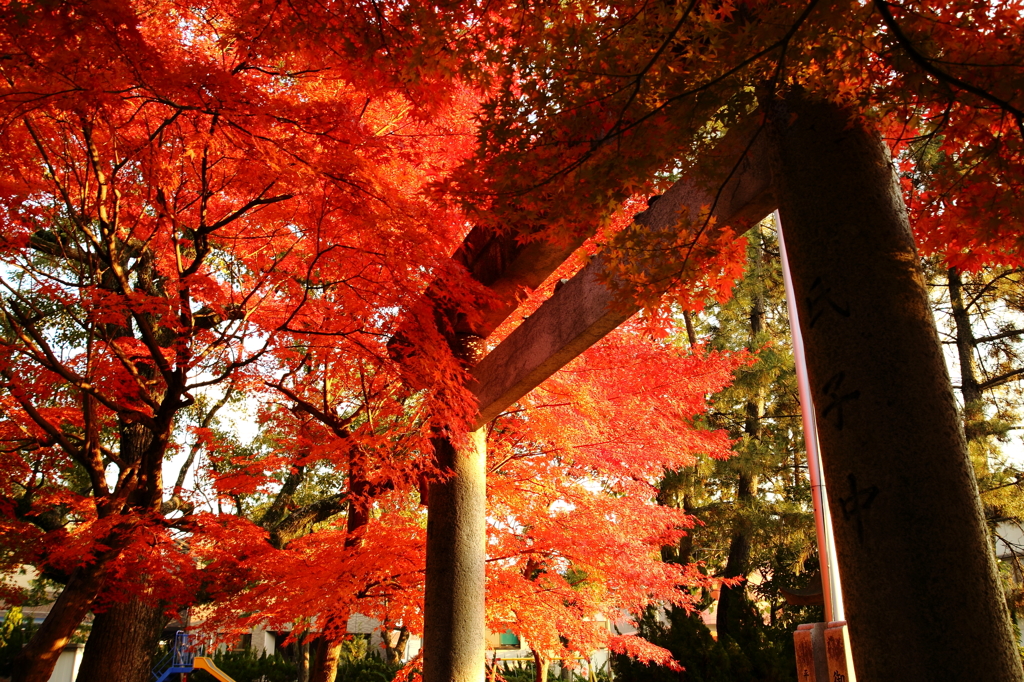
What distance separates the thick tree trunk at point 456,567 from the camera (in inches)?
211

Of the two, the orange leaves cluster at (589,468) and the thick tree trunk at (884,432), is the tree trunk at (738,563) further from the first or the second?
the thick tree trunk at (884,432)

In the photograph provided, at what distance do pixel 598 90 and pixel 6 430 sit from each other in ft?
25.6

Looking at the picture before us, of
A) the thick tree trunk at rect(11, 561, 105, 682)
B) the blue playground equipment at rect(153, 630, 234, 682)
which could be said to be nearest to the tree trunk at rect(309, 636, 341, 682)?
the thick tree trunk at rect(11, 561, 105, 682)

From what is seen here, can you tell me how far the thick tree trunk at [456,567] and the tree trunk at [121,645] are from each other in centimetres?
384

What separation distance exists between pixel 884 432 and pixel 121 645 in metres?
8.01

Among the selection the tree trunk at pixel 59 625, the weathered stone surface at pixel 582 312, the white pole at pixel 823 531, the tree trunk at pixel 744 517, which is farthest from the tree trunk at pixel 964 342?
the tree trunk at pixel 59 625

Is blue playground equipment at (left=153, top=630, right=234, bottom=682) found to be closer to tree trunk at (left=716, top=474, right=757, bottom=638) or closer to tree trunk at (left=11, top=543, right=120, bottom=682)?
tree trunk at (left=11, top=543, right=120, bottom=682)

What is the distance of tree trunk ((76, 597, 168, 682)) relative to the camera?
23.1 ft

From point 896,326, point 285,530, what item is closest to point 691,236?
point 896,326

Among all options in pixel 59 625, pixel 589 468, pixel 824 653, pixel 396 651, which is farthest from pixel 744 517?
pixel 396 651

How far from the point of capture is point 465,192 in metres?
3.22

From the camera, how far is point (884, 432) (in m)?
1.96

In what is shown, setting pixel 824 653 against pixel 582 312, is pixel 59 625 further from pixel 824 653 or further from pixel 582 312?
pixel 824 653

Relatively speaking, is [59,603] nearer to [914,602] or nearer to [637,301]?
[637,301]
